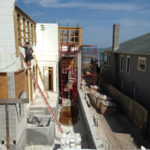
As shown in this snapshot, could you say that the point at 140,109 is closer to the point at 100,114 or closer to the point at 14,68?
the point at 100,114

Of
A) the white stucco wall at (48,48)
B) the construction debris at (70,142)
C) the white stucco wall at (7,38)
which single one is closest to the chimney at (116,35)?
the white stucco wall at (48,48)

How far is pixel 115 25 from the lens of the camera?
1861 centimetres

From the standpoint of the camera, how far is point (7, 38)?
299 inches

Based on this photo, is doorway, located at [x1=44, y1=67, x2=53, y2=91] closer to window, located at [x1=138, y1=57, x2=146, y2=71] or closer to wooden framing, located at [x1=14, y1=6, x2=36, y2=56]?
wooden framing, located at [x1=14, y1=6, x2=36, y2=56]

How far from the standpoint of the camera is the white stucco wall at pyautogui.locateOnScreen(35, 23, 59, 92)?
15.3m

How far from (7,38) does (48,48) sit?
28.0 feet

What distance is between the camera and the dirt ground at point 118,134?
28.7 ft

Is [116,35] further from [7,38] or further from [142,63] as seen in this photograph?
[7,38]

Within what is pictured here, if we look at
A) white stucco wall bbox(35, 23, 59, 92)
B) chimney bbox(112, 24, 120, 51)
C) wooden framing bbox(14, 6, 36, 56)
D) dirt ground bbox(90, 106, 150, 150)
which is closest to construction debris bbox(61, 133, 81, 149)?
dirt ground bbox(90, 106, 150, 150)

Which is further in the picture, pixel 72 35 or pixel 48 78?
pixel 72 35

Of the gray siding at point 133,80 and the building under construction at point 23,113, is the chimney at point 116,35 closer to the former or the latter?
the gray siding at point 133,80

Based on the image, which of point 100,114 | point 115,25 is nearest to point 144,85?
point 100,114

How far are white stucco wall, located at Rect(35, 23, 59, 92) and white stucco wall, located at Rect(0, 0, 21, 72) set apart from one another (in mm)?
7495

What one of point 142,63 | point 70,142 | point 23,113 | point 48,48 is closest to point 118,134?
point 70,142
